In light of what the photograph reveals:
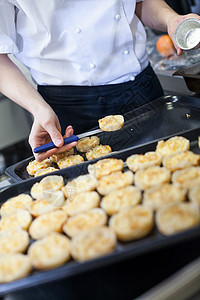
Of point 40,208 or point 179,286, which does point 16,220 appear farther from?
point 179,286

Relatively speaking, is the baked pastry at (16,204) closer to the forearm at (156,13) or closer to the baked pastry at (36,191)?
the baked pastry at (36,191)

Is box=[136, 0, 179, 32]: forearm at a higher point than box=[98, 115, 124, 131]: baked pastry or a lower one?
higher

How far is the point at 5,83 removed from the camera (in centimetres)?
176

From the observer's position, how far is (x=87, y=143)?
160cm

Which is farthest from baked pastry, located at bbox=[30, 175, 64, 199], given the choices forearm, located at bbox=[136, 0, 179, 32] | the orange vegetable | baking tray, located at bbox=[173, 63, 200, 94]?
the orange vegetable

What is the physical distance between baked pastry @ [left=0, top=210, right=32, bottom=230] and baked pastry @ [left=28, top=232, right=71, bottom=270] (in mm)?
161

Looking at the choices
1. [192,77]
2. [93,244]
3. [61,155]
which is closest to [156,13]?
[192,77]

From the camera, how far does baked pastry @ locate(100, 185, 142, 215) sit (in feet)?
3.55

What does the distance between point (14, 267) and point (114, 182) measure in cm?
44

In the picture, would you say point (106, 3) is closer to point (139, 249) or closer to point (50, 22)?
point (50, 22)

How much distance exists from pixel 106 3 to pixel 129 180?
102cm

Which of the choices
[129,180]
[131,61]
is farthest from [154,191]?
[131,61]

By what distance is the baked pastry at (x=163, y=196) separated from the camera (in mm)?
1023

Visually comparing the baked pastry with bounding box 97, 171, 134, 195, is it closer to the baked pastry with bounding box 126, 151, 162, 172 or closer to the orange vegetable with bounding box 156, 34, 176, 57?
the baked pastry with bounding box 126, 151, 162, 172
